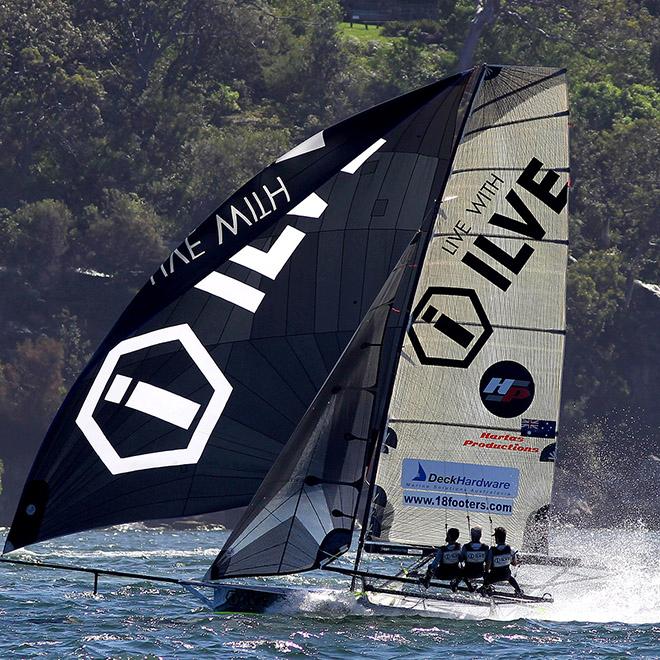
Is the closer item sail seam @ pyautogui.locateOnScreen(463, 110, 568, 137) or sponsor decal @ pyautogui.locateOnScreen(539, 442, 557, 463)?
sail seam @ pyautogui.locateOnScreen(463, 110, 568, 137)

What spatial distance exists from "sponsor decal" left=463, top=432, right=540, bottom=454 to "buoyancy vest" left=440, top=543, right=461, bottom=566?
48.1 inches

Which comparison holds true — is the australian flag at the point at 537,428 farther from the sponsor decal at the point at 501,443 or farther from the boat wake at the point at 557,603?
the boat wake at the point at 557,603

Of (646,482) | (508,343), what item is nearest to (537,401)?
(508,343)

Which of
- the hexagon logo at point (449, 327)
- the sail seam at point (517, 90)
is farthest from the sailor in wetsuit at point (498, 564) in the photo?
the sail seam at point (517, 90)

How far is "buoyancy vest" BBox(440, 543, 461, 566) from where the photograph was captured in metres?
16.2

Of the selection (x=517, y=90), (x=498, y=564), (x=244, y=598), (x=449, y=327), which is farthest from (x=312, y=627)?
(x=517, y=90)

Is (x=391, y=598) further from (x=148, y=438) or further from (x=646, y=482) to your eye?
(x=646, y=482)

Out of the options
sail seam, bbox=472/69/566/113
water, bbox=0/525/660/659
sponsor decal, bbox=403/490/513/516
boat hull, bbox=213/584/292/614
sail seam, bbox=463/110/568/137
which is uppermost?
sail seam, bbox=472/69/566/113

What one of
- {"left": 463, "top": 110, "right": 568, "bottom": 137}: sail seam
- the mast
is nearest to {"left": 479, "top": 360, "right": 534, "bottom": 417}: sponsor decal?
the mast

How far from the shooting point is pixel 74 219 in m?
50.7

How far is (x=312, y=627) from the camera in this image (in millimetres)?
15430

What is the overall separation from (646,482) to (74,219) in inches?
785

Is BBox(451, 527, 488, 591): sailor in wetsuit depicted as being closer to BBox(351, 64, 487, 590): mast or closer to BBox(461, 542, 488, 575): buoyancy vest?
BBox(461, 542, 488, 575): buoyancy vest

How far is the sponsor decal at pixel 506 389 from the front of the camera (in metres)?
16.9
